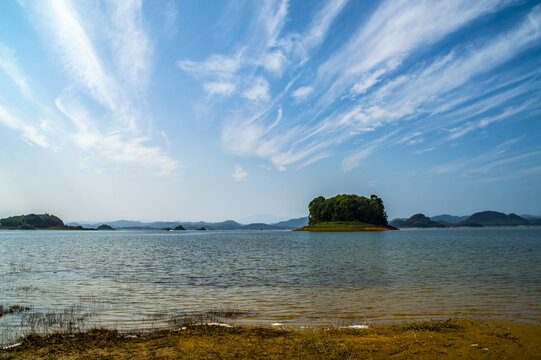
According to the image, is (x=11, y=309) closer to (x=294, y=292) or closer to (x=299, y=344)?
(x=299, y=344)

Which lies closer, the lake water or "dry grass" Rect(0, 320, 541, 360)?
"dry grass" Rect(0, 320, 541, 360)

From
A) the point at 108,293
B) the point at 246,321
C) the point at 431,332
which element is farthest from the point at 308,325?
the point at 108,293

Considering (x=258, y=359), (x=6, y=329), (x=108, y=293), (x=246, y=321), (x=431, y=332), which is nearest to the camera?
(x=258, y=359)

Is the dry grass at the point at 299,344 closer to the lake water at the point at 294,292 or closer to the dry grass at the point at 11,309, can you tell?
the lake water at the point at 294,292

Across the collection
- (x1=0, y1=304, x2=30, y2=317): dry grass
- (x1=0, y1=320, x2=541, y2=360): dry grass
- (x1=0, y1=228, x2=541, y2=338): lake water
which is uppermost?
(x1=0, y1=320, x2=541, y2=360): dry grass

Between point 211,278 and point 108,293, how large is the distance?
8783 millimetres

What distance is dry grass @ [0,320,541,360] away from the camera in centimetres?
980

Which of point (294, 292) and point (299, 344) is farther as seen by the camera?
point (294, 292)

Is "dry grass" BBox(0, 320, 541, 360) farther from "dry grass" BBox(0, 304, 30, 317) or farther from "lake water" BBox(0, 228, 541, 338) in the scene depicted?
"dry grass" BBox(0, 304, 30, 317)

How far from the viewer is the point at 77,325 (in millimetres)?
14109

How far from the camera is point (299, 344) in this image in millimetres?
10828

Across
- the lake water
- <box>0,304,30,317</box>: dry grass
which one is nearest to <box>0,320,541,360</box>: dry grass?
the lake water

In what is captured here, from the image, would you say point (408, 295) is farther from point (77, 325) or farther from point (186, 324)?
point (77, 325)

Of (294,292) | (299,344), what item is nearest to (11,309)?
(299,344)
